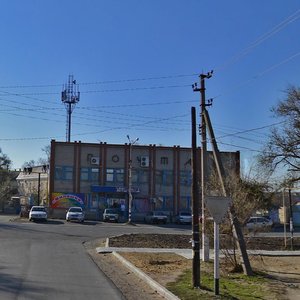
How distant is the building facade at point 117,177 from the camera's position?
208ft

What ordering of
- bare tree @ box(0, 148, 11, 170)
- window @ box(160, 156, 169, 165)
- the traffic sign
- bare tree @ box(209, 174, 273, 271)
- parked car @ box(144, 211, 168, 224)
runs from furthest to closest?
1. bare tree @ box(0, 148, 11, 170)
2. window @ box(160, 156, 169, 165)
3. parked car @ box(144, 211, 168, 224)
4. bare tree @ box(209, 174, 273, 271)
5. the traffic sign

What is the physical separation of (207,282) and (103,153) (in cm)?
5093

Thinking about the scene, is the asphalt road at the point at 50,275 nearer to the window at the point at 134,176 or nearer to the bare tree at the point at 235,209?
the bare tree at the point at 235,209

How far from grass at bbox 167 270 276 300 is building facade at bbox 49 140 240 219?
47.4 m

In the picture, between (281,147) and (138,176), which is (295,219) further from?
(281,147)

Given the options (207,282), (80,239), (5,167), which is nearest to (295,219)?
(80,239)

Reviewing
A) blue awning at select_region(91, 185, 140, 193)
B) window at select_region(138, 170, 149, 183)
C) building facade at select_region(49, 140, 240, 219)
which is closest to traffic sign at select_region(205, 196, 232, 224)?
building facade at select_region(49, 140, 240, 219)

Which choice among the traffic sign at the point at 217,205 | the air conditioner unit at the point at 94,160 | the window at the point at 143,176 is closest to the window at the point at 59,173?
the air conditioner unit at the point at 94,160

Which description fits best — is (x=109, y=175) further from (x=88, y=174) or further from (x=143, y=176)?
(x=143, y=176)

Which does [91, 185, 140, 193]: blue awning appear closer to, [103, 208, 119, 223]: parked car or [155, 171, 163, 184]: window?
[155, 171, 163, 184]: window

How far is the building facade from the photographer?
63.3 metres

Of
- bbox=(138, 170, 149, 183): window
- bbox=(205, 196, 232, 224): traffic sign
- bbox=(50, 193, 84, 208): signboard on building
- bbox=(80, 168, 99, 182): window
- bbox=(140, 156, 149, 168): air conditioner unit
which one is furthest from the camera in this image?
bbox=(138, 170, 149, 183): window

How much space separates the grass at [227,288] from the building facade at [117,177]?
4744 centimetres

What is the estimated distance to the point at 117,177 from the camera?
6494 cm
